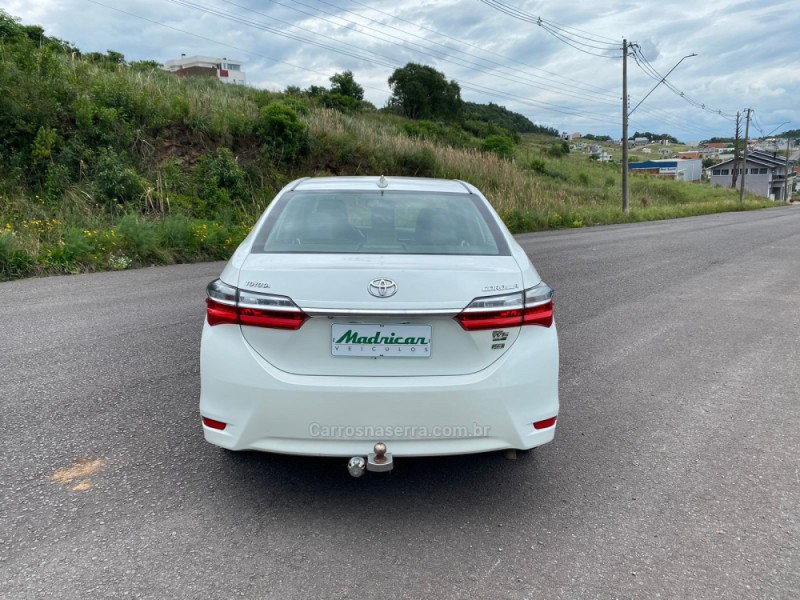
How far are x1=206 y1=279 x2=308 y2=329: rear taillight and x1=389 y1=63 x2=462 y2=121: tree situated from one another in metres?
55.7

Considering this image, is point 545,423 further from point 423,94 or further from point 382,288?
point 423,94

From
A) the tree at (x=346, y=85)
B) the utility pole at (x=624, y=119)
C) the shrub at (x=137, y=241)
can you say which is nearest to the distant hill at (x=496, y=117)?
the tree at (x=346, y=85)

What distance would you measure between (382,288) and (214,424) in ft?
3.33

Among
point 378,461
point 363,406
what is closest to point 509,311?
point 363,406

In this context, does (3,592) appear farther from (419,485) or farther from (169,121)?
(169,121)

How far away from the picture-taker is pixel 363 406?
2662mm

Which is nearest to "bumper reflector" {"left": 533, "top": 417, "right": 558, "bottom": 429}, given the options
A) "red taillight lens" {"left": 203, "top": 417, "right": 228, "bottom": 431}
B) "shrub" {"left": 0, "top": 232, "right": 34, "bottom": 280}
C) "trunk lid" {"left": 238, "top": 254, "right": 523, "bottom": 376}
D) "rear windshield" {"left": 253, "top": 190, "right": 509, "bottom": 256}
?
"trunk lid" {"left": 238, "top": 254, "right": 523, "bottom": 376}

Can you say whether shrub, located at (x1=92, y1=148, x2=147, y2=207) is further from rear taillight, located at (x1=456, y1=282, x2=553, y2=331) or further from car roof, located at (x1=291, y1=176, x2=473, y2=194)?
rear taillight, located at (x1=456, y1=282, x2=553, y2=331)

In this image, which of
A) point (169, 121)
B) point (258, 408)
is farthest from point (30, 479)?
point (169, 121)

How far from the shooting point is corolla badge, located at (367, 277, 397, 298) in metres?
2.65

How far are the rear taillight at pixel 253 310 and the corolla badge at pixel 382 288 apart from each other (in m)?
0.31

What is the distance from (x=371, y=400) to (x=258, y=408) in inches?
19.7

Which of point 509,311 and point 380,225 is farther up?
point 380,225

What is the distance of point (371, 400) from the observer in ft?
8.73
